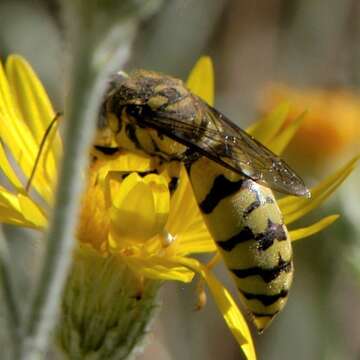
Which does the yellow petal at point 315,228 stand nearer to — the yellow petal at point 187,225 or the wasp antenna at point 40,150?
the yellow petal at point 187,225

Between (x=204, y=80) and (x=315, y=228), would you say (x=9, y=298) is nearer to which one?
(x=315, y=228)

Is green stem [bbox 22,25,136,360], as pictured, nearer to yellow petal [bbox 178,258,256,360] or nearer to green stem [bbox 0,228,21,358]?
green stem [bbox 0,228,21,358]

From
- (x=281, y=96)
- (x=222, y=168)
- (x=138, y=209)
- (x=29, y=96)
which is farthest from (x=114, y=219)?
(x=281, y=96)

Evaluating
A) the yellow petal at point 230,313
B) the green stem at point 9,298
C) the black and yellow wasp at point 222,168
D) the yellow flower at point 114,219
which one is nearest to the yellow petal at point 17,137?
the yellow flower at point 114,219

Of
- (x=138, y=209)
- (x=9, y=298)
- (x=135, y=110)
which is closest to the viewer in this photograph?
(x=9, y=298)

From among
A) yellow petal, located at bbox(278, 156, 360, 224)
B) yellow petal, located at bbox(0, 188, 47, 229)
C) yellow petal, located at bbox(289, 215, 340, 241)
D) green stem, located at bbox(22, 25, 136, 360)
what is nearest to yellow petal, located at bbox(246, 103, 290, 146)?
yellow petal, located at bbox(278, 156, 360, 224)
